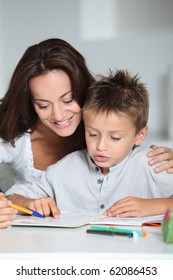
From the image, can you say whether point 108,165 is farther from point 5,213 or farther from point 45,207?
point 5,213

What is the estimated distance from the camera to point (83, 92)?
5.54 feet

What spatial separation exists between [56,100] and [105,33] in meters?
1.45

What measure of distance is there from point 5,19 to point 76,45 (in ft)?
1.36

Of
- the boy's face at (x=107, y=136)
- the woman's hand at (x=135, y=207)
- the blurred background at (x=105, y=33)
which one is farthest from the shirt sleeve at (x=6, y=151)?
the blurred background at (x=105, y=33)

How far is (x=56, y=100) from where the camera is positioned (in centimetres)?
164

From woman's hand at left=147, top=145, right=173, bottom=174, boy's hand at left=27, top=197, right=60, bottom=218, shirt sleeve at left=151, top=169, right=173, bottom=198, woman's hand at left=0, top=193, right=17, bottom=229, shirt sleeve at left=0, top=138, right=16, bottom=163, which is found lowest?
shirt sleeve at left=0, top=138, right=16, bottom=163

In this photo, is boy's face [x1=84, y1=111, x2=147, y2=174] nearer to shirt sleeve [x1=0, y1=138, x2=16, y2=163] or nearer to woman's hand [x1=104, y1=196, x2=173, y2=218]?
woman's hand [x1=104, y1=196, x2=173, y2=218]

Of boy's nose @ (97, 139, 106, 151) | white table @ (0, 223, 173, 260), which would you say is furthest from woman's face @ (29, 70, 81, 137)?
white table @ (0, 223, 173, 260)

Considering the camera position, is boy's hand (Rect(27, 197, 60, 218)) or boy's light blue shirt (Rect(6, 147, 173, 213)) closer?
boy's hand (Rect(27, 197, 60, 218))

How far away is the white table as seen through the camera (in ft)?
3.09

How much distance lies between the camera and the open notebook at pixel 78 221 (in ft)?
3.81

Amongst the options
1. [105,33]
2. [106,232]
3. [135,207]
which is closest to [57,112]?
[135,207]

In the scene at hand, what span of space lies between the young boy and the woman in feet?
0.27

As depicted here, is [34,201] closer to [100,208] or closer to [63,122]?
[100,208]
